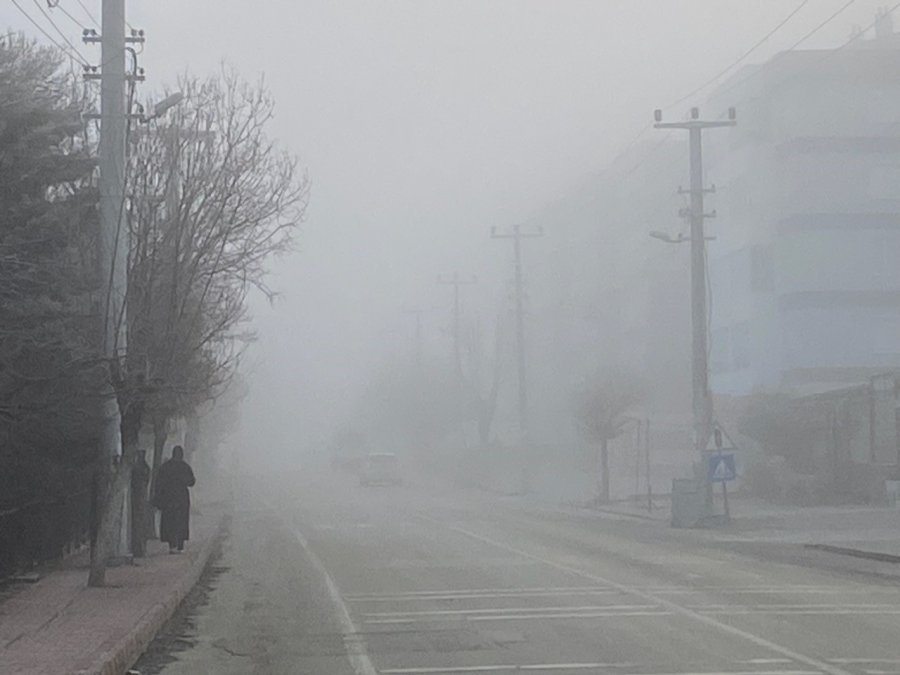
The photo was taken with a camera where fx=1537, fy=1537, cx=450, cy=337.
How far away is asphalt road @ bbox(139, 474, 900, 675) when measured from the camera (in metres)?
12.8

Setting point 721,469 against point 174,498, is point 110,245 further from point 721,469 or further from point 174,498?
point 721,469

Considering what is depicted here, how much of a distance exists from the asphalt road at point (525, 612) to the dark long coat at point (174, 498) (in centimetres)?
125

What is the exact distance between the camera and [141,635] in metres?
14.0

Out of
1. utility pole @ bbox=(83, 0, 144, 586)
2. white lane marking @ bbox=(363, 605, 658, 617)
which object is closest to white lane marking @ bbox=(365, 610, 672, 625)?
white lane marking @ bbox=(363, 605, 658, 617)

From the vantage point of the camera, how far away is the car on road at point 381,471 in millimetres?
74938

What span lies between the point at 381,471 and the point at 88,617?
59.6 meters

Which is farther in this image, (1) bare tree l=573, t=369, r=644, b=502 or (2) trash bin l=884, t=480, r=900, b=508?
(1) bare tree l=573, t=369, r=644, b=502

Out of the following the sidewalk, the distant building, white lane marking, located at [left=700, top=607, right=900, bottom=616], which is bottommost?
white lane marking, located at [left=700, top=607, right=900, bottom=616]

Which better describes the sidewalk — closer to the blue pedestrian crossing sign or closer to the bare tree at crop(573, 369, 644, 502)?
the blue pedestrian crossing sign

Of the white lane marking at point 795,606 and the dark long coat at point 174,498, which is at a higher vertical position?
the dark long coat at point 174,498

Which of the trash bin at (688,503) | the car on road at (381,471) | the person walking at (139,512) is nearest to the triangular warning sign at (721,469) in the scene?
the trash bin at (688,503)

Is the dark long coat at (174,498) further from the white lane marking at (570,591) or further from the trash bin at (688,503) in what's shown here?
the trash bin at (688,503)

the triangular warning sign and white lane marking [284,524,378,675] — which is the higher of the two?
the triangular warning sign

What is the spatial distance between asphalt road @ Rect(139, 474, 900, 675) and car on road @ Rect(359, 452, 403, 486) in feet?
141
